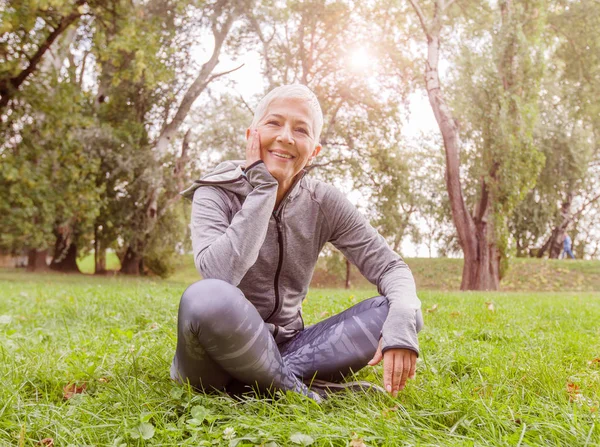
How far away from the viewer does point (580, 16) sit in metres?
16.5

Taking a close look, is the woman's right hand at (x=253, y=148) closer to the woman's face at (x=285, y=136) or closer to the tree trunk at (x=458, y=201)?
the woman's face at (x=285, y=136)

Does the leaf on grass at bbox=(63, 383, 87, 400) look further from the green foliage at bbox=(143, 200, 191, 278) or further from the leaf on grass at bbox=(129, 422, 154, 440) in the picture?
the green foliage at bbox=(143, 200, 191, 278)

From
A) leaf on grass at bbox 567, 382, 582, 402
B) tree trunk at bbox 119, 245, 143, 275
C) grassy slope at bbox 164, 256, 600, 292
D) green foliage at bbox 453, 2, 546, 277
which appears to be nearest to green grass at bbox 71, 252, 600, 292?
grassy slope at bbox 164, 256, 600, 292

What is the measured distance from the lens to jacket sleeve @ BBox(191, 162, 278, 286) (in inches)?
91.7

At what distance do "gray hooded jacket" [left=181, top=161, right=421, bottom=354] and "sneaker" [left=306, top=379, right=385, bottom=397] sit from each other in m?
0.32

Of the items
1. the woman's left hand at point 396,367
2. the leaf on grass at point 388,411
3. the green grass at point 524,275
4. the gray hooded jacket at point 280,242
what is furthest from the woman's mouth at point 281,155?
the green grass at point 524,275

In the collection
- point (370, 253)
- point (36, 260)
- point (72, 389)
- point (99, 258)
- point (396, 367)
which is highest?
point (370, 253)

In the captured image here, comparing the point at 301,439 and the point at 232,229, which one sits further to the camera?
the point at 232,229

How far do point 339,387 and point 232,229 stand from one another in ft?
3.20

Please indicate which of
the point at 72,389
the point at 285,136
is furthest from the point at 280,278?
the point at 72,389

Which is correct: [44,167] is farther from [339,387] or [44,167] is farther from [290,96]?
[339,387]

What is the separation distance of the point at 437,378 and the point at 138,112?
18.6 meters

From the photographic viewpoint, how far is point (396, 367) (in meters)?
2.29

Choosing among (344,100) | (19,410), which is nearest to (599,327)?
(19,410)
